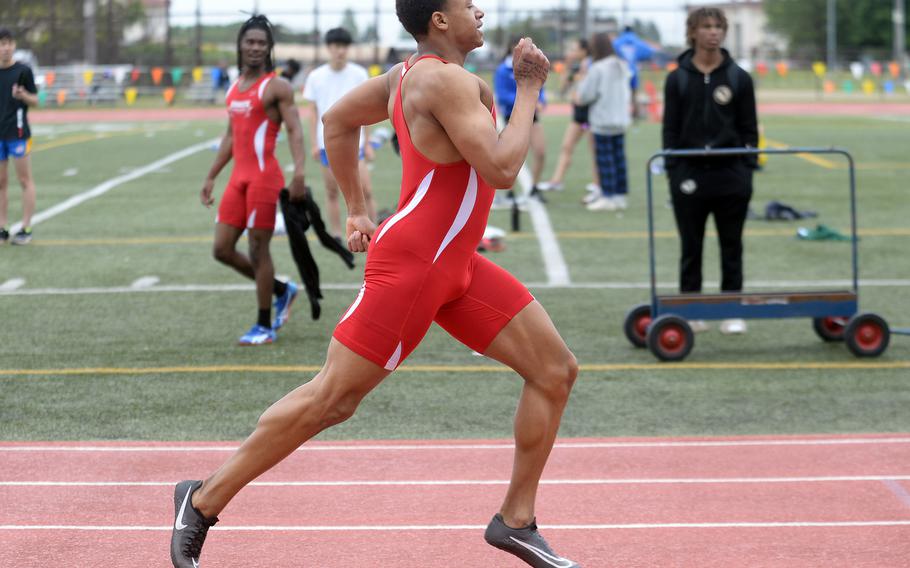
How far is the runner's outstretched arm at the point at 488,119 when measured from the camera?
423 centimetres

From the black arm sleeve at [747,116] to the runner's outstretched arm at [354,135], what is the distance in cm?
434

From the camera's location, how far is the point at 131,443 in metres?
6.77

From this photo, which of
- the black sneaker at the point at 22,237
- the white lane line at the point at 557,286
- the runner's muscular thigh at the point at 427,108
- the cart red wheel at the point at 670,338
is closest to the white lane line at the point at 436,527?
the runner's muscular thigh at the point at 427,108

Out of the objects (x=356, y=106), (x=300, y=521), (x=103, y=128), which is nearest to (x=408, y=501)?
(x=300, y=521)

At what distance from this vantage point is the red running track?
5105mm

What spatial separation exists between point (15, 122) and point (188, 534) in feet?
32.4

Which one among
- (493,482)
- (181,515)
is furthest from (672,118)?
(181,515)

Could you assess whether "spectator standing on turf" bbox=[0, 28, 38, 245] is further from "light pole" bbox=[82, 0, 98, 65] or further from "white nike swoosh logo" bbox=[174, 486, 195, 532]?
"light pole" bbox=[82, 0, 98, 65]

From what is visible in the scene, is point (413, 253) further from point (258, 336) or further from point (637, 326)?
point (258, 336)

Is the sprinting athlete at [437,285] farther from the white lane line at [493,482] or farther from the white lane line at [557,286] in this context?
the white lane line at [557,286]

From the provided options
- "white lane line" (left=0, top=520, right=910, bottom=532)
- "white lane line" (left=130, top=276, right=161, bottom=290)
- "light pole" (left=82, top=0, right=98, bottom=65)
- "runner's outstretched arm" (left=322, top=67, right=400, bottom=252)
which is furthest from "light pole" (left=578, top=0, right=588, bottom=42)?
"runner's outstretched arm" (left=322, top=67, right=400, bottom=252)

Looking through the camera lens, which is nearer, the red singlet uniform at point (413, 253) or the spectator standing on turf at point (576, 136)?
the red singlet uniform at point (413, 253)

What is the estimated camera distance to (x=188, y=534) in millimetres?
4660

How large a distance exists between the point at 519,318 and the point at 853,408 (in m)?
3.45
